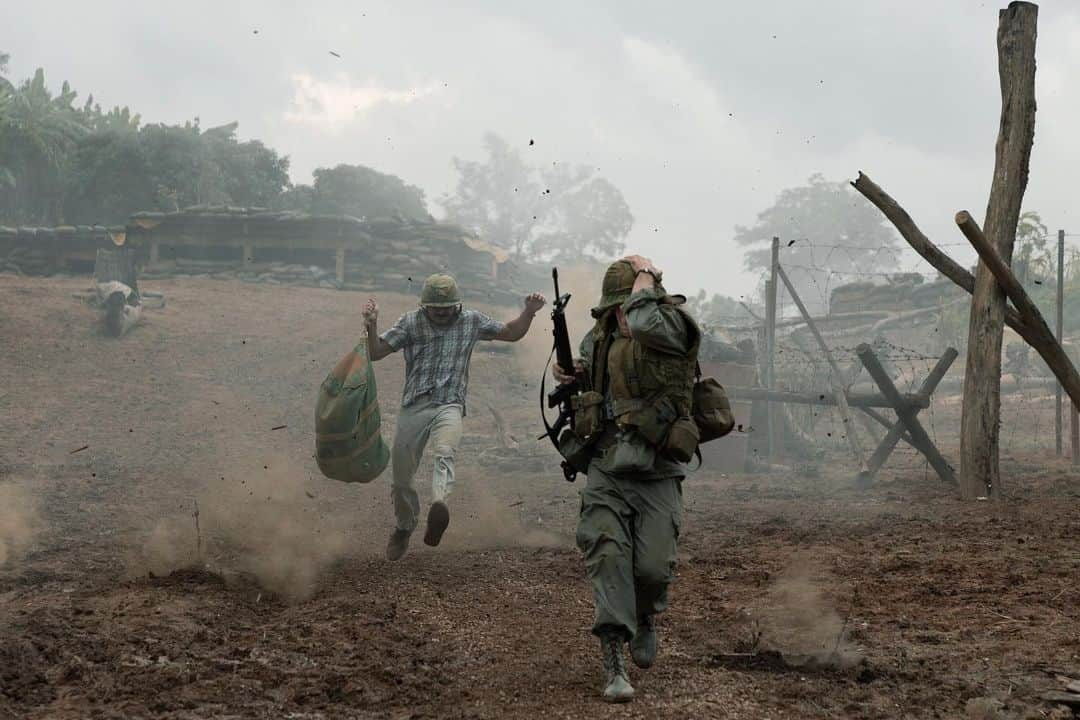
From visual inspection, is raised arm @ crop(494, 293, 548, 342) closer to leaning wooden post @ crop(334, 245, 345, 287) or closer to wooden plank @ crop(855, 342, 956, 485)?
wooden plank @ crop(855, 342, 956, 485)

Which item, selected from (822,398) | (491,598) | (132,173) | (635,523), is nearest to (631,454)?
(635,523)

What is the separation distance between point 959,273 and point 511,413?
395 inches

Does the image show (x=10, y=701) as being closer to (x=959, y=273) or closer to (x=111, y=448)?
(x=959, y=273)

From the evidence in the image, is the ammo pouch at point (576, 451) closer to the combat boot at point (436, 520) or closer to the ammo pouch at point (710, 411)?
the ammo pouch at point (710, 411)

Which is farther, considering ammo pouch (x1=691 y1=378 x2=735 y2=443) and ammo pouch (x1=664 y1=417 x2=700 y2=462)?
ammo pouch (x1=691 y1=378 x2=735 y2=443)

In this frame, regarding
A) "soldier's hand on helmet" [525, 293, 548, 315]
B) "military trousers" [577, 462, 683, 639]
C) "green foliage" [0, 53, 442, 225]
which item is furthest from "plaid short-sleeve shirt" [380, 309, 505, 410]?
"green foliage" [0, 53, 442, 225]

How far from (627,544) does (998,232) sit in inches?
249

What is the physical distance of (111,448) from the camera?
13961mm

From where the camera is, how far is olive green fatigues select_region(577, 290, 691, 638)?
174 inches

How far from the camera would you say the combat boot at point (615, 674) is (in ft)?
13.6

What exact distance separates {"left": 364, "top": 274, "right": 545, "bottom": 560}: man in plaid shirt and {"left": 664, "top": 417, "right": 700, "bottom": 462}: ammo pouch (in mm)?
2683

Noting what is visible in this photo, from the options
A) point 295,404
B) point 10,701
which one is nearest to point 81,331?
point 295,404

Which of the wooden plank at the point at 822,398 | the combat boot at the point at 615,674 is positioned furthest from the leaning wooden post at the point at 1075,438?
the combat boot at the point at 615,674

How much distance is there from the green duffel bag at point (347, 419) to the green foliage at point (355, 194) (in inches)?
1137
